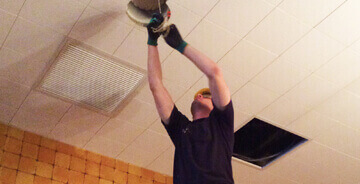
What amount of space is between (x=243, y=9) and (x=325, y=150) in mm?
1959

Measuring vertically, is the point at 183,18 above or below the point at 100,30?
above

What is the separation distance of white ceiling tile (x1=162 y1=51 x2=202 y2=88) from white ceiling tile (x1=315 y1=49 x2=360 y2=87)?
0.95 meters

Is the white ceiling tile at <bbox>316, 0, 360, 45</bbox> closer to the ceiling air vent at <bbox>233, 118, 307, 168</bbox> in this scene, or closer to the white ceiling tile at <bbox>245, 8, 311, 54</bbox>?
the white ceiling tile at <bbox>245, 8, 311, 54</bbox>

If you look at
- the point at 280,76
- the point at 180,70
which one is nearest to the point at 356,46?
the point at 280,76

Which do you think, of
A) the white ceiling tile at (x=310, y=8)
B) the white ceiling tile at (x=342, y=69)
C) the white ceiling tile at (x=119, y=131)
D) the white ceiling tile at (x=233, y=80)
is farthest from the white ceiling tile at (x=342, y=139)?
the white ceiling tile at (x=119, y=131)

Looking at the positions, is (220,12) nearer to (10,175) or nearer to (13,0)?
(13,0)

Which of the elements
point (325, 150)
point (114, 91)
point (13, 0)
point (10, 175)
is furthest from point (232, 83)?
point (10, 175)

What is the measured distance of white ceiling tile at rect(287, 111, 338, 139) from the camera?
12.5 ft

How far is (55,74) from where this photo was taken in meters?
3.50

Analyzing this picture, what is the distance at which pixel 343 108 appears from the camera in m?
3.69

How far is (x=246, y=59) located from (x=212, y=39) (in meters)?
0.33

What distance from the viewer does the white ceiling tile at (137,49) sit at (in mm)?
3143

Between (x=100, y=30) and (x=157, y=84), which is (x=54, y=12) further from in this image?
(x=157, y=84)

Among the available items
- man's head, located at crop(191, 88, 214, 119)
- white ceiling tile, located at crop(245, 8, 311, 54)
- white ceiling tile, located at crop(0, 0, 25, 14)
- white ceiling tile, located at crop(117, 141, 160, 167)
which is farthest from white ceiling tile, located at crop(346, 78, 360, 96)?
white ceiling tile, located at crop(0, 0, 25, 14)
